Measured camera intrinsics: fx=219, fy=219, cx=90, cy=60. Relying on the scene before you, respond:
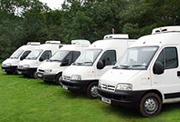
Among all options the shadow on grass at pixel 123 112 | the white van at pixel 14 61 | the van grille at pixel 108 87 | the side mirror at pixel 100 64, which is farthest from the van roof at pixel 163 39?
the white van at pixel 14 61

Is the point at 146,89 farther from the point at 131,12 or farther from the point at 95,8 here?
the point at 95,8

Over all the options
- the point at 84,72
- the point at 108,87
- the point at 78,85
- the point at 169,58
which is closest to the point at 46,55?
the point at 84,72

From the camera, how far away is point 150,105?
6.29 metres

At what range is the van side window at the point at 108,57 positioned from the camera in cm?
927

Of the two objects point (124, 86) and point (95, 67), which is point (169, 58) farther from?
point (95, 67)

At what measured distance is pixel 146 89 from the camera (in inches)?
246

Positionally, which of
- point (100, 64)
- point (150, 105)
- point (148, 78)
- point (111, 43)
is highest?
point (111, 43)

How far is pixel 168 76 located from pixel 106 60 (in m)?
3.25

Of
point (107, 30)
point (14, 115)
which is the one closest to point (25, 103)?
point (14, 115)

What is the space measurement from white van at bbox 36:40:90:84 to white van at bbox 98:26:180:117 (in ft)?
17.6

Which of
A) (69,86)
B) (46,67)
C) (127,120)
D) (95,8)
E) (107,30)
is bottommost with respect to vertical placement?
(127,120)

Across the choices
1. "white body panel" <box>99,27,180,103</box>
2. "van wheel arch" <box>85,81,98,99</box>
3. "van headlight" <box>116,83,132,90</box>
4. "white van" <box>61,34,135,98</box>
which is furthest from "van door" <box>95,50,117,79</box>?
"van headlight" <box>116,83,132,90</box>

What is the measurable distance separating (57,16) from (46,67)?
3539 cm

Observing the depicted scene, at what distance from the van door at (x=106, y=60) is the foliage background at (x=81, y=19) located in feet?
41.3
